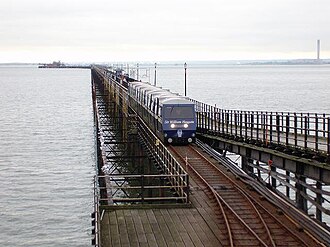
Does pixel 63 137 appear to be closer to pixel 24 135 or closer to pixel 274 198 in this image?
pixel 24 135

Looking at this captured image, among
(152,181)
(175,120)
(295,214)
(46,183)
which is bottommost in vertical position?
(46,183)

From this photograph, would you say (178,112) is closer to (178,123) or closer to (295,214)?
(178,123)

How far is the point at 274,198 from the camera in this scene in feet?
65.2

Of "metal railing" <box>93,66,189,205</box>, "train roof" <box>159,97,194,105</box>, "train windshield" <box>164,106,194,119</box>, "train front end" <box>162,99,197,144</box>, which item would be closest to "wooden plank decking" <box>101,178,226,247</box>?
"metal railing" <box>93,66,189,205</box>

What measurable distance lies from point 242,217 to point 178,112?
17.6 m

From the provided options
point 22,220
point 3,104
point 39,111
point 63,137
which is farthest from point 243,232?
point 3,104

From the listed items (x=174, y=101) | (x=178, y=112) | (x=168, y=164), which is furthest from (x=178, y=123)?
(x=168, y=164)

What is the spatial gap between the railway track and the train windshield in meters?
10.4

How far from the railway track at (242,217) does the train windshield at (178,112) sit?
408 inches

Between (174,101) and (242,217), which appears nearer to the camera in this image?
(242,217)

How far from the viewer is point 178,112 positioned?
34844 millimetres

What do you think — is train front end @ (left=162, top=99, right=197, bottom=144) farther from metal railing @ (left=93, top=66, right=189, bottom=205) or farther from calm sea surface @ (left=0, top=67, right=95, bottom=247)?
calm sea surface @ (left=0, top=67, right=95, bottom=247)

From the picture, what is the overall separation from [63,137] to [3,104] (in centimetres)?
5123

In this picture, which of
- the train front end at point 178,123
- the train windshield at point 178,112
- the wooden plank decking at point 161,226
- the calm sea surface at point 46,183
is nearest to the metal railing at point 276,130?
the train front end at point 178,123
